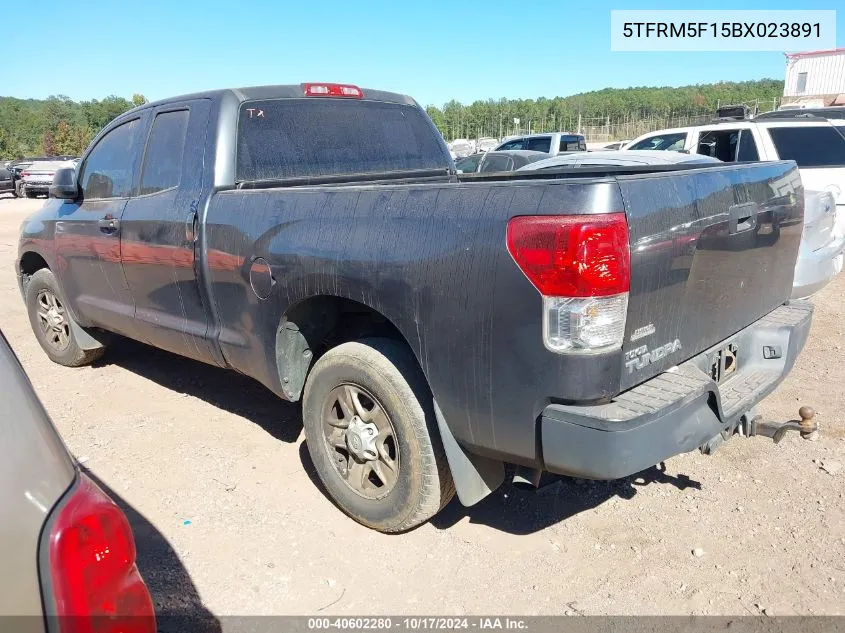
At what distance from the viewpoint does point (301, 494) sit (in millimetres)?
3590

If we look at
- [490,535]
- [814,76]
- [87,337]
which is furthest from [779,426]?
[814,76]

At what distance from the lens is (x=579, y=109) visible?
66.8 m

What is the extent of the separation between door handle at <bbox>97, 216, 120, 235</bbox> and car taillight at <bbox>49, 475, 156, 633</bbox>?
317 centimetres

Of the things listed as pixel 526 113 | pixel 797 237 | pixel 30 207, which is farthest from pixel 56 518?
pixel 526 113

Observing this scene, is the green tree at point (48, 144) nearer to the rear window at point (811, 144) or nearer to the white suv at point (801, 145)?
the white suv at point (801, 145)

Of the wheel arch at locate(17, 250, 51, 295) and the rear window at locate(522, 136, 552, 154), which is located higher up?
the rear window at locate(522, 136, 552, 154)

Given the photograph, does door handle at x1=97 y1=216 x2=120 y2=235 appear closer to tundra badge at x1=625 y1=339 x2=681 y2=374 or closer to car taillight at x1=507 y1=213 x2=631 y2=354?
car taillight at x1=507 y1=213 x2=631 y2=354

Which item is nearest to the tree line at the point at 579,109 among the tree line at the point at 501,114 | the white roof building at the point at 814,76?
the tree line at the point at 501,114

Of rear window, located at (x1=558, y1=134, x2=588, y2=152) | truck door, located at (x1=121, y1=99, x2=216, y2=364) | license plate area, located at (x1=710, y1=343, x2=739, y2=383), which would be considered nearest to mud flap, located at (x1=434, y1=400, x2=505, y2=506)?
license plate area, located at (x1=710, y1=343, x2=739, y2=383)

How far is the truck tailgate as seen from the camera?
2.34m

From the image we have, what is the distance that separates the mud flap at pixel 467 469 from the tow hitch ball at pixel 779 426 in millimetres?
1130

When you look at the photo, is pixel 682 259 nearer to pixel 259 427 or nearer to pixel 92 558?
pixel 92 558

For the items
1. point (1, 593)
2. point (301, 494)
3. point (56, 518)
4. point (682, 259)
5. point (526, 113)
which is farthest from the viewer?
point (526, 113)

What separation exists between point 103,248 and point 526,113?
7402 centimetres
